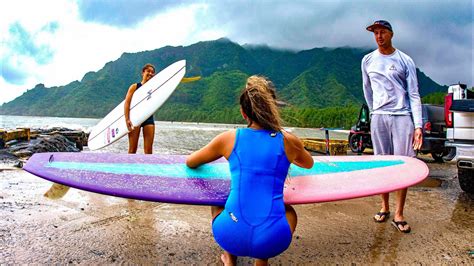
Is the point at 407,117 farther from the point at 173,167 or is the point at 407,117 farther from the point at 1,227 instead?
the point at 1,227

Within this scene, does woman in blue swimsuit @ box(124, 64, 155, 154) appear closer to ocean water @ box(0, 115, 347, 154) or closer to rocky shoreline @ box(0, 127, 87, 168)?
ocean water @ box(0, 115, 347, 154)

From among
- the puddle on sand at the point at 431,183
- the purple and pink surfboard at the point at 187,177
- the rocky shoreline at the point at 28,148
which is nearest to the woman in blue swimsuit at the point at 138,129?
the purple and pink surfboard at the point at 187,177

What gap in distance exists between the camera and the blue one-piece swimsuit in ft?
6.17

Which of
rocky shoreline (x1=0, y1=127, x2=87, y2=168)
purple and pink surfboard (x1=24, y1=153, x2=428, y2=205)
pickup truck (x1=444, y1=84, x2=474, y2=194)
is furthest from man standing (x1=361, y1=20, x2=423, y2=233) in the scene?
rocky shoreline (x1=0, y1=127, x2=87, y2=168)

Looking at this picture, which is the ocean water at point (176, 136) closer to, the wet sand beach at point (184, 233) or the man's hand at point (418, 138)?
the wet sand beach at point (184, 233)

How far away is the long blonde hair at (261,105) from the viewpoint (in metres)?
1.97

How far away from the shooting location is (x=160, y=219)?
12.0ft

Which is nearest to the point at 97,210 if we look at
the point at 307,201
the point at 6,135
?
the point at 307,201

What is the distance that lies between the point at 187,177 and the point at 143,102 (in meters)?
4.19

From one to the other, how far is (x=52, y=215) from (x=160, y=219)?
110cm

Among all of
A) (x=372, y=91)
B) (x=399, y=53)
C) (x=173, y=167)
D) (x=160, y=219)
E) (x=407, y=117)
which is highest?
(x=399, y=53)

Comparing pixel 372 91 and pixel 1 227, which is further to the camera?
pixel 372 91

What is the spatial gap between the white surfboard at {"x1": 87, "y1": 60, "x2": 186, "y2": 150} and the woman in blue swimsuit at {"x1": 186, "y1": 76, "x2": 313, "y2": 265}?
4147 millimetres

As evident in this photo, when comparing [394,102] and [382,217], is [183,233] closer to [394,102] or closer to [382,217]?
[382,217]
